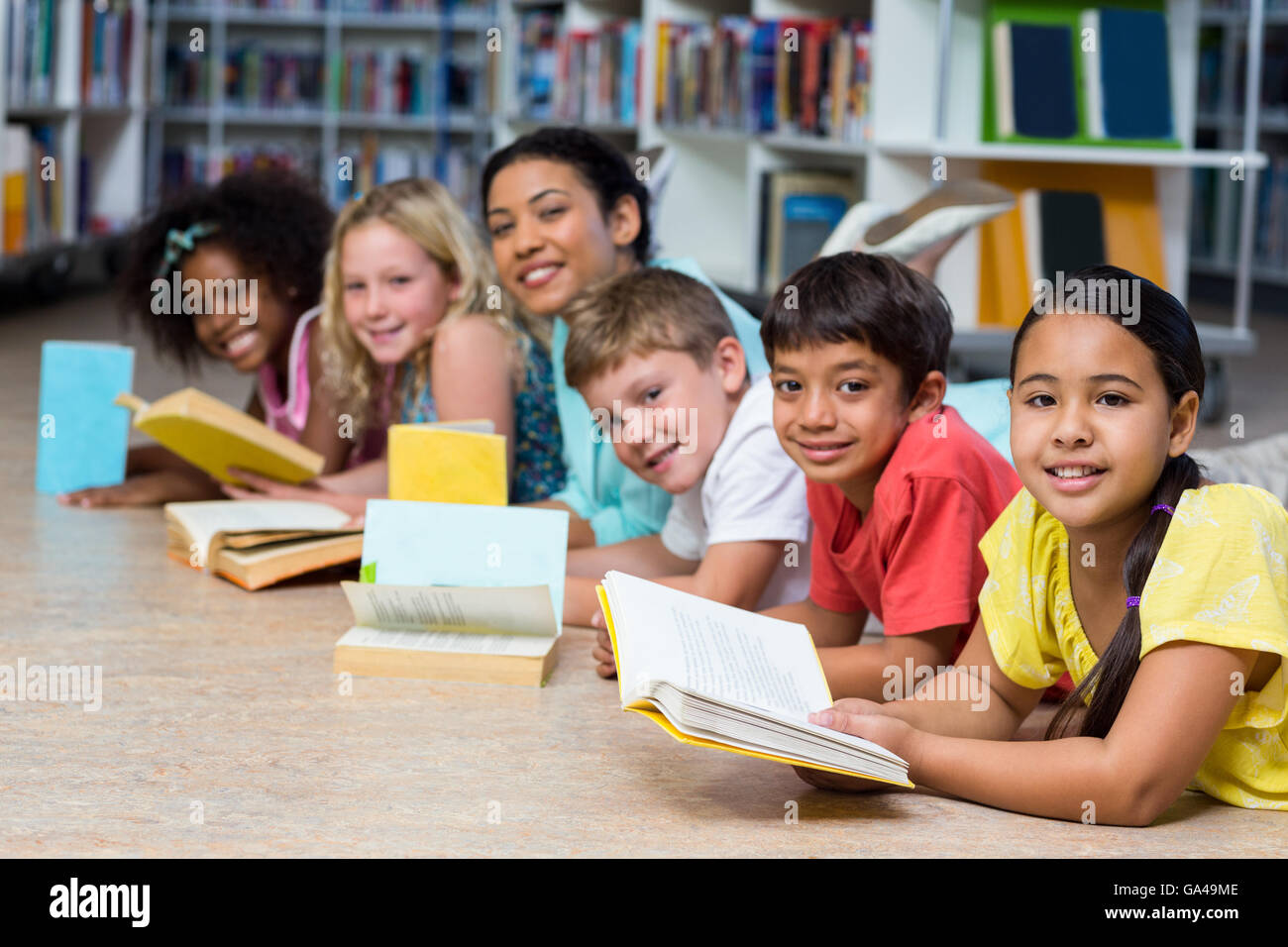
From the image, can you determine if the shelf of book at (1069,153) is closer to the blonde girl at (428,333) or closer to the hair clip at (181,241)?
the blonde girl at (428,333)

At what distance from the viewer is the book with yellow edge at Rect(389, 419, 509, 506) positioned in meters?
1.68

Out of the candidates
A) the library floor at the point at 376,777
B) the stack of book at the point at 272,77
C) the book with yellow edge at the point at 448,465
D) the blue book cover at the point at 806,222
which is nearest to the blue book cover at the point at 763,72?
the blue book cover at the point at 806,222

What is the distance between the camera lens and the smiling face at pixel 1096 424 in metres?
1.06

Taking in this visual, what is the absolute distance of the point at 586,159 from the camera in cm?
201

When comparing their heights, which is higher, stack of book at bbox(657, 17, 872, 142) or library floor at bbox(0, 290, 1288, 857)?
stack of book at bbox(657, 17, 872, 142)

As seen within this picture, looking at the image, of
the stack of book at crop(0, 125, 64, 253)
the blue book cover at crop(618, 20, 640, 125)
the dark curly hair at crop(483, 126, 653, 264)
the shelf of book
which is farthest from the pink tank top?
the stack of book at crop(0, 125, 64, 253)

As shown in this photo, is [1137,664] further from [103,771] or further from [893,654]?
A: [103,771]

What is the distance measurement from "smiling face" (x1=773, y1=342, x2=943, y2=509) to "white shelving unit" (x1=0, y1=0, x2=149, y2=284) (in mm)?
3326

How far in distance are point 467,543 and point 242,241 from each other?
3.05ft

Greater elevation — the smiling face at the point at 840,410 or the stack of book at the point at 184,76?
the stack of book at the point at 184,76

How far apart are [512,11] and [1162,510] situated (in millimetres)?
4433

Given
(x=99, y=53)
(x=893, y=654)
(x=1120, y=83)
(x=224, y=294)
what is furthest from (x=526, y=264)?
(x=99, y=53)

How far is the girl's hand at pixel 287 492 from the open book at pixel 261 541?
52mm

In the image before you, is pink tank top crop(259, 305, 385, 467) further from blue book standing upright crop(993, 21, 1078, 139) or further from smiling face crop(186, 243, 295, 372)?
blue book standing upright crop(993, 21, 1078, 139)
